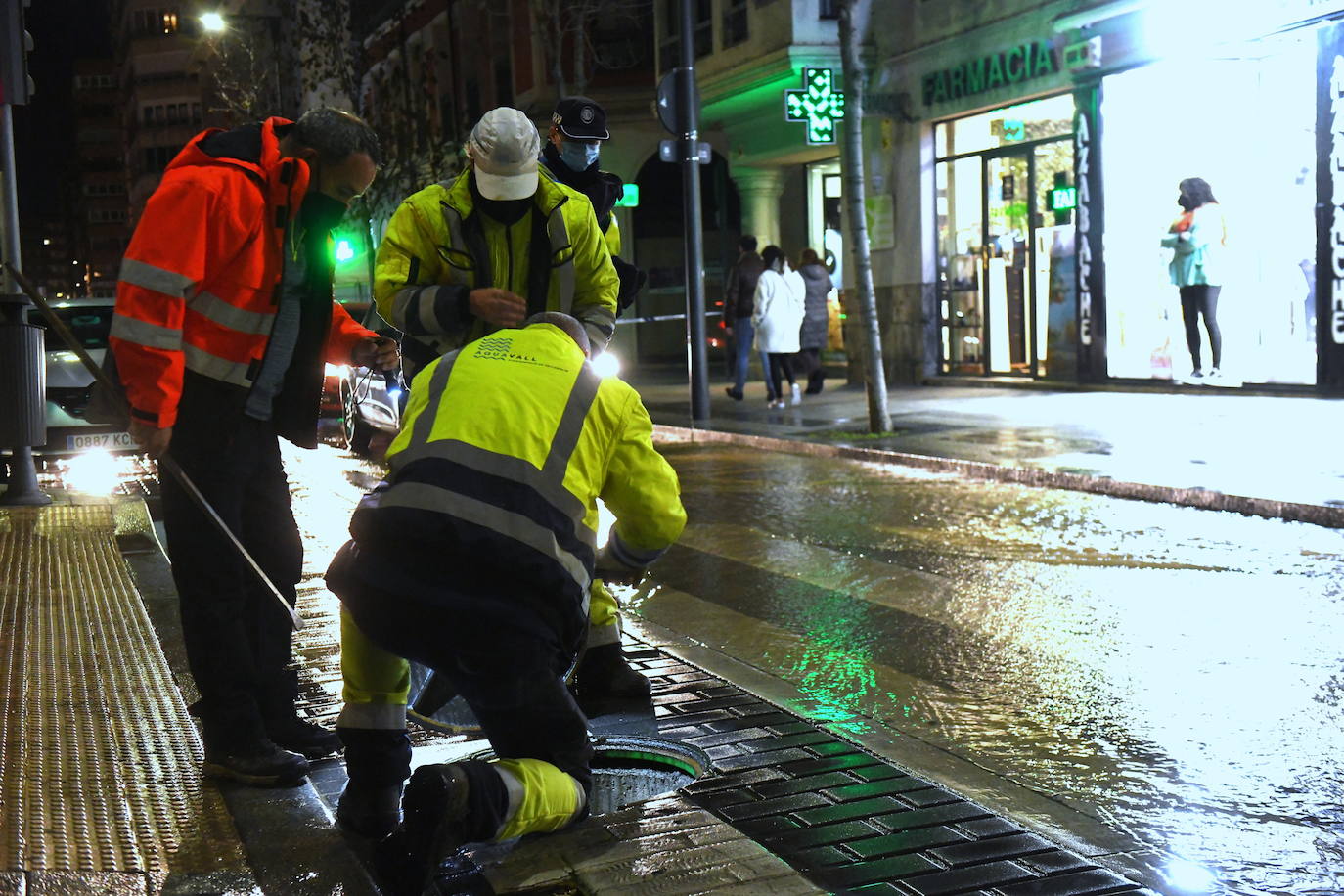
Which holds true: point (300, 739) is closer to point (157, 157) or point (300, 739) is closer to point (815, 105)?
point (815, 105)

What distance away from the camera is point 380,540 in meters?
3.32

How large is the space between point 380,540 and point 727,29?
70.1 ft

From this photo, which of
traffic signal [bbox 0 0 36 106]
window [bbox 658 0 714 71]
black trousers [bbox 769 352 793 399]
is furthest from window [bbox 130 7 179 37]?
traffic signal [bbox 0 0 36 106]

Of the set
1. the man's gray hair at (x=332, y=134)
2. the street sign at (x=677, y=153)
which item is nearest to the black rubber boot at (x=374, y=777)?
the man's gray hair at (x=332, y=134)

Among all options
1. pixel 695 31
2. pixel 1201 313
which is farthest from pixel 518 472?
pixel 695 31

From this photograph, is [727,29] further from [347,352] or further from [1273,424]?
[347,352]

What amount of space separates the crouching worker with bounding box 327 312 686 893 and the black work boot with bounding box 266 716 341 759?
964 mm

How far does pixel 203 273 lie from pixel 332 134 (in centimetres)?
56

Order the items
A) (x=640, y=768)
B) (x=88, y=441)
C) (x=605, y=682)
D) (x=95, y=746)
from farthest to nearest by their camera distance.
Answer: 1. (x=88, y=441)
2. (x=605, y=682)
3. (x=95, y=746)
4. (x=640, y=768)

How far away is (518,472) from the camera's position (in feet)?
10.8

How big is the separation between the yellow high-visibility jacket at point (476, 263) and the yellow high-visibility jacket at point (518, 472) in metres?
1.18

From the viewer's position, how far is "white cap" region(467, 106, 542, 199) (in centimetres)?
443

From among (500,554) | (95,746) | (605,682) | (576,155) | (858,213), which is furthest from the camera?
(858,213)

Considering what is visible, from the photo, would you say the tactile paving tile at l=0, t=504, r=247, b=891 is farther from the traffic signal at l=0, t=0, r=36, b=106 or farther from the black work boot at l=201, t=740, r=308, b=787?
the traffic signal at l=0, t=0, r=36, b=106
